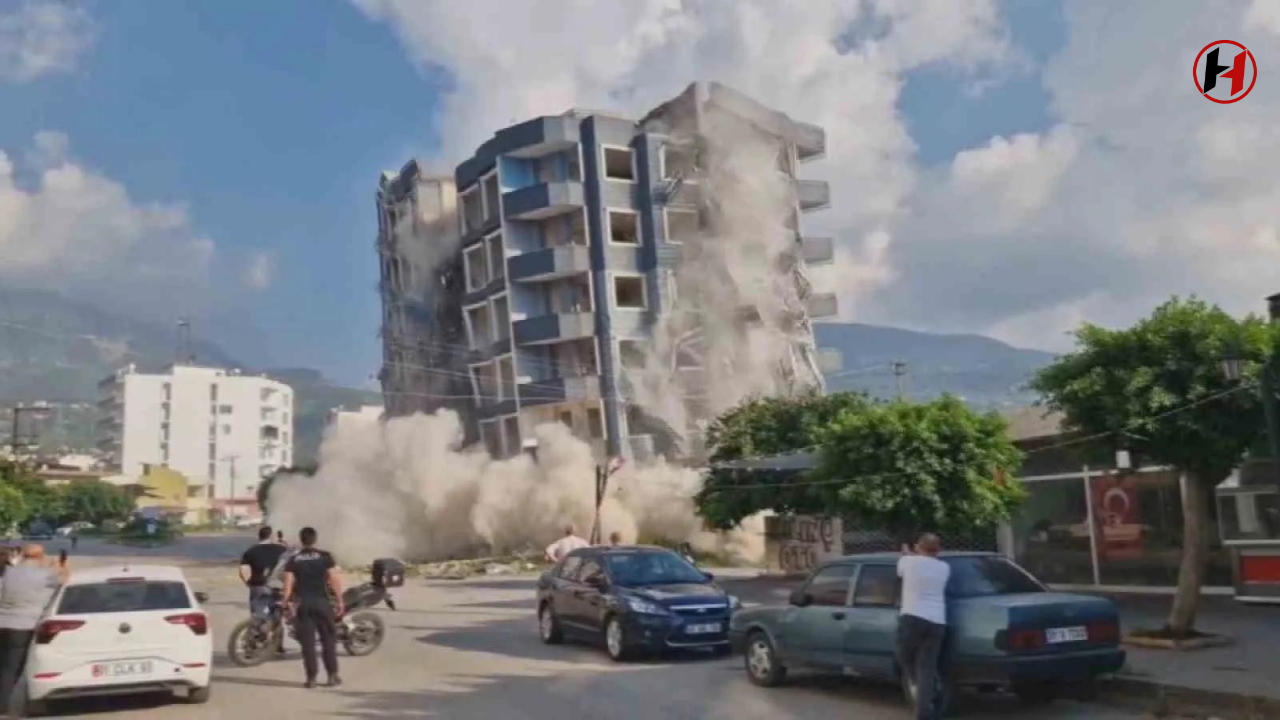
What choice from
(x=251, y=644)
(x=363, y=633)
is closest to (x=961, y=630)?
(x=363, y=633)

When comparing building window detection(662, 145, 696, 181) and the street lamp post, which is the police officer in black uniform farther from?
building window detection(662, 145, 696, 181)

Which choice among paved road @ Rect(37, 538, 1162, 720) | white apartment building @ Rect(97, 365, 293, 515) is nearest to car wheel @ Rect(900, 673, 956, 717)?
paved road @ Rect(37, 538, 1162, 720)

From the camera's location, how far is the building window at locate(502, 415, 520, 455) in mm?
58312

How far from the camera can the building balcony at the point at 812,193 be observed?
6350cm

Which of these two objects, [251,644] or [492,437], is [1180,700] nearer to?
[251,644]

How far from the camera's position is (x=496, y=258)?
5984cm

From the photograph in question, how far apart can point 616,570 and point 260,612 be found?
4835mm

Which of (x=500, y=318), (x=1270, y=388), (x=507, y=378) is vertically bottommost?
(x=1270, y=388)

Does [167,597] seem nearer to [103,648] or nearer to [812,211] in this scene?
[103,648]

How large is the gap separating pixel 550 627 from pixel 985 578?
27.3 ft

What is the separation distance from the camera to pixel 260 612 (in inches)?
626

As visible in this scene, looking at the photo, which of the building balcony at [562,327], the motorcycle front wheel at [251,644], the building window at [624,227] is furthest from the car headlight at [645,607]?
the building window at [624,227]

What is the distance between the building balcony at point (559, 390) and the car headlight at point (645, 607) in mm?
40057

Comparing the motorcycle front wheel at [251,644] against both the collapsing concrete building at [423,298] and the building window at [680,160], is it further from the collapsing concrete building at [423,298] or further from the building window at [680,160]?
the collapsing concrete building at [423,298]
